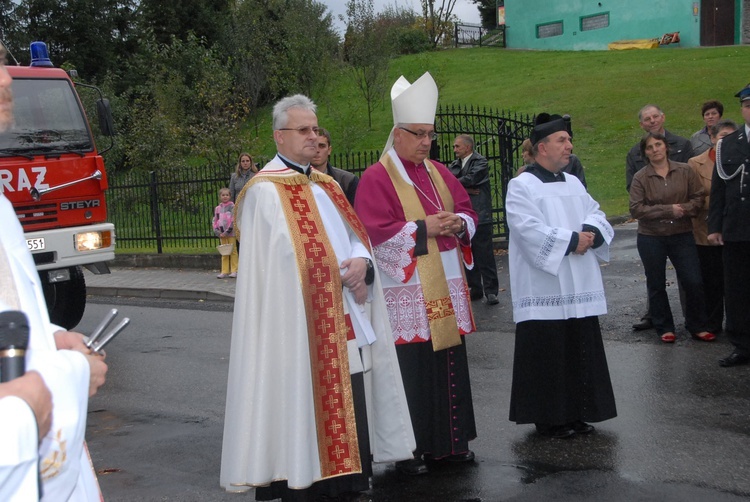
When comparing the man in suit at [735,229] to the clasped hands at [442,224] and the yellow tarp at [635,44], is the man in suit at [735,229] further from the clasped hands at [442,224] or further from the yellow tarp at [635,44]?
the yellow tarp at [635,44]

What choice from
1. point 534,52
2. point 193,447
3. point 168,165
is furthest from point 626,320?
point 534,52

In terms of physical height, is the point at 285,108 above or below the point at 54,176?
above

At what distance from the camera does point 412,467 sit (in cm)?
530

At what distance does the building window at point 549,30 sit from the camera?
156 feet

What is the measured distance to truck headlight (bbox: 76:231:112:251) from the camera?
394 inches

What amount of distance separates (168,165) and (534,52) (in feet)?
90.4

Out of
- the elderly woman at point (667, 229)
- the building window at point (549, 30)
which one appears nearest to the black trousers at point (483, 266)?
the elderly woman at point (667, 229)

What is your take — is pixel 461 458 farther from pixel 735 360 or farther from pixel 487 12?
pixel 487 12

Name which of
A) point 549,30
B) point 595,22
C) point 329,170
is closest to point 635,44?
point 595,22

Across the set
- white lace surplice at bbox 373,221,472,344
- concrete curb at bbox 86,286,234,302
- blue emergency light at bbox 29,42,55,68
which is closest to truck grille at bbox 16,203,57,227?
blue emergency light at bbox 29,42,55,68

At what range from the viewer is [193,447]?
19.8 ft

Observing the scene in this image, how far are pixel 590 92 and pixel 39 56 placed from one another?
83.5 ft

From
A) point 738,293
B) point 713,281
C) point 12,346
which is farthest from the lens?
point 713,281

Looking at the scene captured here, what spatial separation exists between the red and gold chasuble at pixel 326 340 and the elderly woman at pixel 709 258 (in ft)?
15.6
